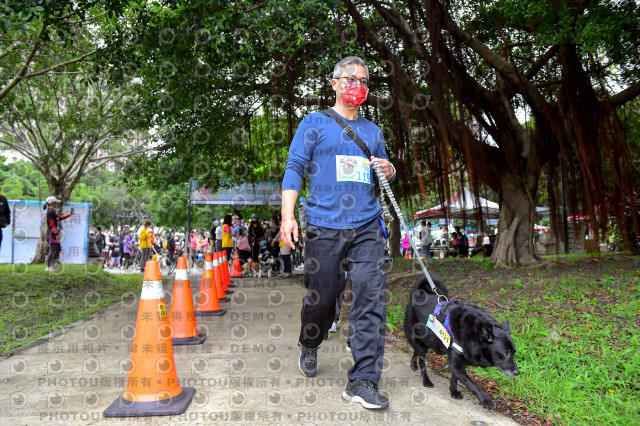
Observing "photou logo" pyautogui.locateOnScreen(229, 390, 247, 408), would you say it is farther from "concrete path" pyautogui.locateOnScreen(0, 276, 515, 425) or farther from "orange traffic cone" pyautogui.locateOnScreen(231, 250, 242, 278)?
"orange traffic cone" pyautogui.locateOnScreen(231, 250, 242, 278)

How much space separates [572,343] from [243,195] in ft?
40.7

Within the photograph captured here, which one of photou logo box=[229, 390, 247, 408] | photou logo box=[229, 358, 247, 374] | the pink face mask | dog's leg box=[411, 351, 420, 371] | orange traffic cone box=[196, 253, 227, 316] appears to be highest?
the pink face mask

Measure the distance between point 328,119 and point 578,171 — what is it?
6.25 metres

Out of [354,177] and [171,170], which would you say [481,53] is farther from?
[171,170]

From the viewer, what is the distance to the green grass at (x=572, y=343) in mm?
2488

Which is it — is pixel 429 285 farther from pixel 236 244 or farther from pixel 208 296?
pixel 236 244

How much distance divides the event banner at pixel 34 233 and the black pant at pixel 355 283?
14260 mm

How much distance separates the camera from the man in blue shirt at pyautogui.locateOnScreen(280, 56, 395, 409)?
2533 mm

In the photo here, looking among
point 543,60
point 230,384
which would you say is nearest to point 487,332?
point 230,384

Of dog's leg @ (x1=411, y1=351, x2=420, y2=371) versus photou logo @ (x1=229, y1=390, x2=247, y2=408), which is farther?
dog's leg @ (x1=411, y1=351, x2=420, y2=371)

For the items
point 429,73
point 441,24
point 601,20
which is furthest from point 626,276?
point 441,24

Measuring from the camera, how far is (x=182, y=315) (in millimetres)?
3924

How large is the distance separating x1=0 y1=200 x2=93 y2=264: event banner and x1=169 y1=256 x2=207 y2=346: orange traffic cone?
41.0ft

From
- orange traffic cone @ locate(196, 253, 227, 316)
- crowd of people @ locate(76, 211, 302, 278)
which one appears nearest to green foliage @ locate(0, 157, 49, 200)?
crowd of people @ locate(76, 211, 302, 278)
